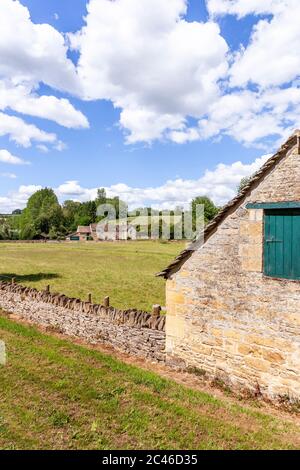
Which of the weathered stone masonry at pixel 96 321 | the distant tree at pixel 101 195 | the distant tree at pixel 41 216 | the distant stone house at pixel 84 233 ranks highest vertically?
the distant tree at pixel 101 195

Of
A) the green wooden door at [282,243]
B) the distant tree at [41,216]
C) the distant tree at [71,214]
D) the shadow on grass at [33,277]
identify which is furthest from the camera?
the distant tree at [71,214]

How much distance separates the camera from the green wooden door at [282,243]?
24.9 feet

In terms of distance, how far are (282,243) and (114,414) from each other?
17.6ft

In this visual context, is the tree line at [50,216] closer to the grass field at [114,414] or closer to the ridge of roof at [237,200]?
the ridge of roof at [237,200]

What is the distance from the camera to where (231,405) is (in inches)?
302

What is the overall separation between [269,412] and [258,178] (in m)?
5.45

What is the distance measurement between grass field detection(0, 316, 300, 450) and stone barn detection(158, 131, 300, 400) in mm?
952

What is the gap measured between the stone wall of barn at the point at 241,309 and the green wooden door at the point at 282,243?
0.16 meters

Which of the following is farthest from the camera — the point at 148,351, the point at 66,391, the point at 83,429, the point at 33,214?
the point at 33,214

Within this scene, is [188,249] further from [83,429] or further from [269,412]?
[83,429]

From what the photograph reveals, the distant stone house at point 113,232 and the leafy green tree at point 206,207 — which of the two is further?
the distant stone house at point 113,232

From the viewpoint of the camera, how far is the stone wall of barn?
7617 mm

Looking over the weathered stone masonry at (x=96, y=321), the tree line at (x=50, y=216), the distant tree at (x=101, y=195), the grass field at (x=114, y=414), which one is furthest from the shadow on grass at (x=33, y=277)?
the distant tree at (x=101, y=195)
